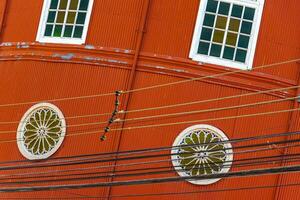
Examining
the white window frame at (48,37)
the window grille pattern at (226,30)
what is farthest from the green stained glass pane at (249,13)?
the white window frame at (48,37)

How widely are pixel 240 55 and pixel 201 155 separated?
96.7 inches

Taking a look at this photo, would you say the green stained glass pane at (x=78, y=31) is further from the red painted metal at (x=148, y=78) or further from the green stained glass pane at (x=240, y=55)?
the green stained glass pane at (x=240, y=55)

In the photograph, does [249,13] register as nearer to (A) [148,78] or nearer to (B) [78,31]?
(A) [148,78]

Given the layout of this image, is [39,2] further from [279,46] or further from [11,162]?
[279,46]

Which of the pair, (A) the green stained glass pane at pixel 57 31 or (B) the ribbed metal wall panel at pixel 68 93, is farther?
(A) the green stained glass pane at pixel 57 31

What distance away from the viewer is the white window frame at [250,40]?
16.1 metres

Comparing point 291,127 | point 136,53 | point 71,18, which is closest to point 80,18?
point 71,18

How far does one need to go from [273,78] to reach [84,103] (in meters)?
4.28

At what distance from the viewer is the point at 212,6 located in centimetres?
1644

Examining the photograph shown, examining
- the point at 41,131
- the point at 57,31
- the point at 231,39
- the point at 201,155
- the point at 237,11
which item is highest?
the point at 237,11

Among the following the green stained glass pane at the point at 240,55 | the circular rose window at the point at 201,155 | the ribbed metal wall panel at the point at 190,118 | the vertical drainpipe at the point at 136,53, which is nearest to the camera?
the circular rose window at the point at 201,155

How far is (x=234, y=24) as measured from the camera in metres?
16.4

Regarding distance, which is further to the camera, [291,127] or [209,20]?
[209,20]

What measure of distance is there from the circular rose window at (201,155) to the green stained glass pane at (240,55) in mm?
1655
